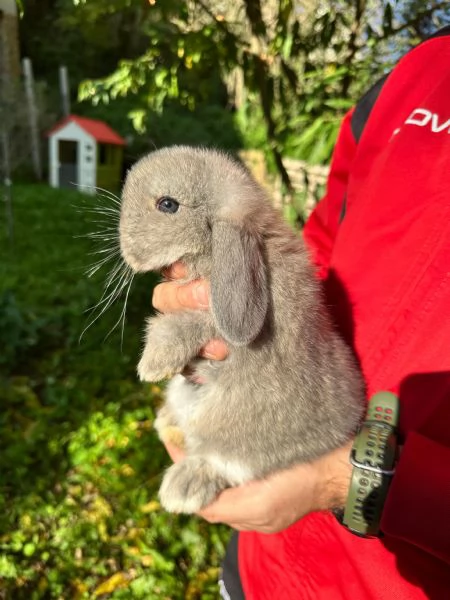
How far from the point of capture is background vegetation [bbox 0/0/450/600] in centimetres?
287

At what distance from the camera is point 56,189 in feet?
31.9

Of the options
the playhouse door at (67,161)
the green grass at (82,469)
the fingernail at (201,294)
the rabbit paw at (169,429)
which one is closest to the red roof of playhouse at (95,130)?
the playhouse door at (67,161)

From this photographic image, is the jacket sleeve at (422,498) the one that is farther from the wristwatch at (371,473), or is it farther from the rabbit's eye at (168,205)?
the rabbit's eye at (168,205)

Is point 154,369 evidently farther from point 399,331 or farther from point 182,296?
point 399,331

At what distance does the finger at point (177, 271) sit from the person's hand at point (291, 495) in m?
Answer: 0.72

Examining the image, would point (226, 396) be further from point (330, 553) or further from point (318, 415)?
point (330, 553)

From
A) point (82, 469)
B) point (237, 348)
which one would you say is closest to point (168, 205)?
point (237, 348)

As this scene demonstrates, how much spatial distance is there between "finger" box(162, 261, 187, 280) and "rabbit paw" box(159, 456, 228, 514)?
24.4 inches

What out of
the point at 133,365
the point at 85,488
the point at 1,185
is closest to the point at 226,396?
A: the point at 85,488

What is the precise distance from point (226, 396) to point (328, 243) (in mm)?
882

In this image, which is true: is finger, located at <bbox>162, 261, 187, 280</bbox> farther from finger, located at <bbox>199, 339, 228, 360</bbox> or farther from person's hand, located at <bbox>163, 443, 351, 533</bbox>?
person's hand, located at <bbox>163, 443, 351, 533</bbox>

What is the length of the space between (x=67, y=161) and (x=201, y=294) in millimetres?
9675

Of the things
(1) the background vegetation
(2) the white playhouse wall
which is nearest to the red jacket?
(1) the background vegetation

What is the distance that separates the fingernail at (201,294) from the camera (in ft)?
4.95
